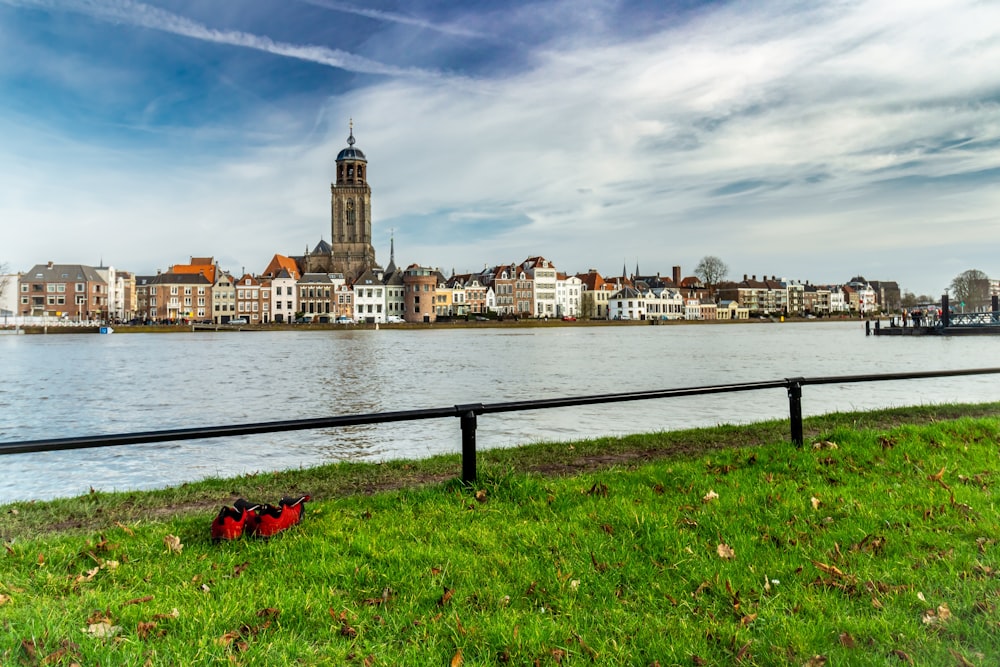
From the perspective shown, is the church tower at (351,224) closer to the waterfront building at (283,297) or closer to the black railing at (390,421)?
the waterfront building at (283,297)

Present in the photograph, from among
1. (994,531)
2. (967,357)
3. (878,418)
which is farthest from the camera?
(967,357)

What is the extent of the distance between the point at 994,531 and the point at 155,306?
150m

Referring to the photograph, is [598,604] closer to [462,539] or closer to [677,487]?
[462,539]

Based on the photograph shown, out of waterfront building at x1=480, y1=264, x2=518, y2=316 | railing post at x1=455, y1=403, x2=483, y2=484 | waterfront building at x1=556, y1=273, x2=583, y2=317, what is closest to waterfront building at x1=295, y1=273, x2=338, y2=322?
waterfront building at x1=480, y1=264, x2=518, y2=316

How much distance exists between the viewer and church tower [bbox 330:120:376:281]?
14725 cm

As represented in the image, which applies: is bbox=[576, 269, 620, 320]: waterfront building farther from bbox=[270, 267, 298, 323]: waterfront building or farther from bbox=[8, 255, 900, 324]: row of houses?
bbox=[270, 267, 298, 323]: waterfront building

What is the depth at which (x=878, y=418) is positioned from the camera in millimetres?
11156

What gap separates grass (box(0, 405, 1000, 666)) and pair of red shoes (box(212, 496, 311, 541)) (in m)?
0.13

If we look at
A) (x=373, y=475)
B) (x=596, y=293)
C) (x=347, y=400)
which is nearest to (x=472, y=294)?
(x=596, y=293)

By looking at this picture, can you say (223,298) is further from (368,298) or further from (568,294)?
(568,294)

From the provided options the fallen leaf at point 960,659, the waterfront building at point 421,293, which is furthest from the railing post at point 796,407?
the waterfront building at point 421,293

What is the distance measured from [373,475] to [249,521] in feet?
8.56

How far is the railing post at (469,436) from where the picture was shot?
5.88 m

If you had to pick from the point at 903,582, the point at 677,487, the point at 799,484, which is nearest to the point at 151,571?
the point at 677,487
